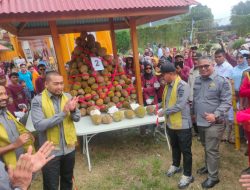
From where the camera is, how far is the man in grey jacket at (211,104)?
3.40 m

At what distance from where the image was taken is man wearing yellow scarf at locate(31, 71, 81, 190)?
2.96 metres

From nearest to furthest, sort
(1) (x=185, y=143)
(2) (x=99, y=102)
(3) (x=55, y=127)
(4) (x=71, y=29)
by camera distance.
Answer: (3) (x=55, y=127)
(1) (x=185, y=143)
(2) (x=99, y=102)
(4) (x=71, y=29)

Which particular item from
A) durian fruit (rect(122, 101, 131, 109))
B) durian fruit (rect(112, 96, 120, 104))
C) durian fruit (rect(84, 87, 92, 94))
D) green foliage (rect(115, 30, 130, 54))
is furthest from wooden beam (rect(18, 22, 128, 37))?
green foliage (rect(115, 30, 130, 54))

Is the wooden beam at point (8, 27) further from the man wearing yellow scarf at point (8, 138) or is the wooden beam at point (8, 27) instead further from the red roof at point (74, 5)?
the man wearing yellow scarf at point (8, 138)

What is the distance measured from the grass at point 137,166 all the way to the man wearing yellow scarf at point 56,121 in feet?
3.86

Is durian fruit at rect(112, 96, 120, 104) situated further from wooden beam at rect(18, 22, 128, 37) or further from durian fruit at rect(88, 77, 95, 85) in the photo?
wooden beam at rect(18, 22, 128, 37)

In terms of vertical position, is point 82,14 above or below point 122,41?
above

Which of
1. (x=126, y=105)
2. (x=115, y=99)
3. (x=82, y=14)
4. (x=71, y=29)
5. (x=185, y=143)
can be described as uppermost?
(x=82, y=14)

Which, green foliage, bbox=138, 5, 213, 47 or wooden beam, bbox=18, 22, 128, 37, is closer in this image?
wooden beam, bbox=18, 22, 128, 37

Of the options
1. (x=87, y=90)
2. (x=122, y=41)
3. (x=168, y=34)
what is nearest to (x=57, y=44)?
(x=87, y=90)

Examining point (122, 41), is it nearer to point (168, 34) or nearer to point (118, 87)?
point (168, 34)

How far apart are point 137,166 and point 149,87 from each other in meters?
1.99

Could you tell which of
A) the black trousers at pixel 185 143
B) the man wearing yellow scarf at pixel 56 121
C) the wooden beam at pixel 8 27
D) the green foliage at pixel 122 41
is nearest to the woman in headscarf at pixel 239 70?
the black trousers at pixel 185 143

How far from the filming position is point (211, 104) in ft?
11.5
